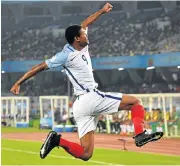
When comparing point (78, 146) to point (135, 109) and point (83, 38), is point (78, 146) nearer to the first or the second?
point (135, 109)

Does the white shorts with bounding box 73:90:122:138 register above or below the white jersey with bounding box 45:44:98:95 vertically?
below

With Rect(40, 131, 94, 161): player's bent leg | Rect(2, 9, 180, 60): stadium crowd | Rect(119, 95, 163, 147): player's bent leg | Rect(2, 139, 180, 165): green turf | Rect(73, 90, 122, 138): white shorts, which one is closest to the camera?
Result: Rect(119, 95, 163, 147): player's bent leg

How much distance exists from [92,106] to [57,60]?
33.9 inches

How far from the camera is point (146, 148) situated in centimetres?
2017

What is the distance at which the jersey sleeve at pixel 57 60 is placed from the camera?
26.3 feet

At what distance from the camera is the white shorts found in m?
8.38

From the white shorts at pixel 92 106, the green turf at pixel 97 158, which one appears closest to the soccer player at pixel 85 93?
the white shorts at pixel 92 106

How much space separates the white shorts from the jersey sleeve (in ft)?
2.01

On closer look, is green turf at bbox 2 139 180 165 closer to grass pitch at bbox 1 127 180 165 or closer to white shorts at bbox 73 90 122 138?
grass pitch at bbox 1 127 180 165

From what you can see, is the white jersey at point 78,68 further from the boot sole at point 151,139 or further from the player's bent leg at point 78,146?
the boot sole at point 151,139

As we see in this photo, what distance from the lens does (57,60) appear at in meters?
8.12

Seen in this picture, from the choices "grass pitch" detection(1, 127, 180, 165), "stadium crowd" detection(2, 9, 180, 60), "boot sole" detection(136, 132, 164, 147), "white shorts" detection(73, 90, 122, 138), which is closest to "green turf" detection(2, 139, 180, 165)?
"grass pitch" detection(1, 127, 180, 165)

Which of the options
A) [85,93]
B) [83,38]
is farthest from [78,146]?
[83,38]

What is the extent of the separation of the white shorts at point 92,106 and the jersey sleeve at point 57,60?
612mm
